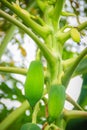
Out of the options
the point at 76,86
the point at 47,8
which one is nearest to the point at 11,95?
the point at 76,86

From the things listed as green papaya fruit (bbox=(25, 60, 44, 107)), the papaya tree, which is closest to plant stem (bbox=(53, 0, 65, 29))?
the papaya tree

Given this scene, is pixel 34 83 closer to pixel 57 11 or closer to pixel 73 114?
pixel 73 114

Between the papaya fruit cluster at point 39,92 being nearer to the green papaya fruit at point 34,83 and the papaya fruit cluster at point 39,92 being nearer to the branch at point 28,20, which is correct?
the green papaya fruit at point 34,83

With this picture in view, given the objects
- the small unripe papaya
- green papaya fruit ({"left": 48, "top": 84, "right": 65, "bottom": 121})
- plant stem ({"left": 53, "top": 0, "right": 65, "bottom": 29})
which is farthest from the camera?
plant stem ({"left": 53, "top": 0, "right": 65, "bottom": 29})

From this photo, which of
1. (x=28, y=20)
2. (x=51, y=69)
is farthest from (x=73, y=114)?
(x=28, y=20)

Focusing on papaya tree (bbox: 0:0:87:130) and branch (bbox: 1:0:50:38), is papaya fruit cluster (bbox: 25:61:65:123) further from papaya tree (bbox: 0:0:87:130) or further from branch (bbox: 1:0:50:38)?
branch (bbox: 1:0:50:38)
